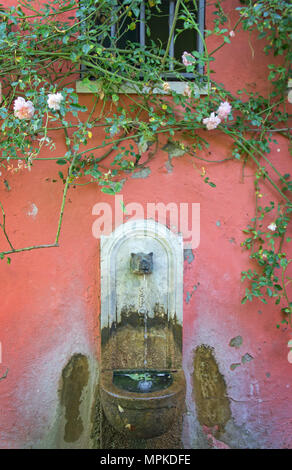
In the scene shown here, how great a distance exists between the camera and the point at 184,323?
97.9 inches

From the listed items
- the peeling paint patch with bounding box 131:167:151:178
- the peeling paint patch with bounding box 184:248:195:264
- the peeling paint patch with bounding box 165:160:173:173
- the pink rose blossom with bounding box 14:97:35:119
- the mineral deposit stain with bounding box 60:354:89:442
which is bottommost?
the mineral deposit stain with bounding box 60:354:89:442

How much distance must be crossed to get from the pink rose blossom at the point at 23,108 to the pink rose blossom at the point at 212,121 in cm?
91

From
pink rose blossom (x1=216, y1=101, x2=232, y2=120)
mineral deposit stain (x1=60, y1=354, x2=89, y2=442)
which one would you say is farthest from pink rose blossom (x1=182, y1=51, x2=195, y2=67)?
mineral deposit stain (x1=60, y1=354, x2=89, y2=442)

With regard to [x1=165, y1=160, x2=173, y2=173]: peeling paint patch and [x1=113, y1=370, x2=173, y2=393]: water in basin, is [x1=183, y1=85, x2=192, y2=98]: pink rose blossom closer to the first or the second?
[x1=165, y1=160, x2=173, y2=173]: peeling paint patch

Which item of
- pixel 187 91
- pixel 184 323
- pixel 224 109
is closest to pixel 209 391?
pixel 184 323

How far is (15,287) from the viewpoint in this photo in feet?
7.97

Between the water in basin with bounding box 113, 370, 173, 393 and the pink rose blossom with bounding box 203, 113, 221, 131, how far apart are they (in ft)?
4.51

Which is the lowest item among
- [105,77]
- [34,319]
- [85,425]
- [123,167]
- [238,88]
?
[85,425]

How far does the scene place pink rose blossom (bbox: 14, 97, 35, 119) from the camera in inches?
81.0

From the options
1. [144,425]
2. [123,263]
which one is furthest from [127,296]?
[144,425]

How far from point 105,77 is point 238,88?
2.62ft

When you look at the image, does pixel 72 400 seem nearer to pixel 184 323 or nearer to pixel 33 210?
pixel 184 323

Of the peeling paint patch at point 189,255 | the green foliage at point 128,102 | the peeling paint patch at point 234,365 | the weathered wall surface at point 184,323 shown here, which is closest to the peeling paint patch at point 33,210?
the weathered wall surface at point 184,323

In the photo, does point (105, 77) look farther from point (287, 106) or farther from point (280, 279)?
point (280, 279)
